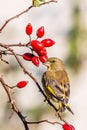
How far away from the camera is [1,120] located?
7.02 metres

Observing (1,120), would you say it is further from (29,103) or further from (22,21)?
(22,21)

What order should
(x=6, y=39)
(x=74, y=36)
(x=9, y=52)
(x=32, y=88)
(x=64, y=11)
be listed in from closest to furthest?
(x=9, y=52) → (x=6, y=39) → (x=74, y=36) → (x=32, y=88) → (x=64, y=11)

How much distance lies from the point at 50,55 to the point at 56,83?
148 inches

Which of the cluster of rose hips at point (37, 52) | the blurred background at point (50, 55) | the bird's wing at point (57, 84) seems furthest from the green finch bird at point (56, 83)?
the blurred background at point (50, 55)

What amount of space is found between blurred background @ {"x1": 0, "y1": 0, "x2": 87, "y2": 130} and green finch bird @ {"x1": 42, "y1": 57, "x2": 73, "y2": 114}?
7.05 ft

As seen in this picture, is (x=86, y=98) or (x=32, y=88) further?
(x=86, y=98)

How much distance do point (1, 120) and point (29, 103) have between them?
3.26 ft

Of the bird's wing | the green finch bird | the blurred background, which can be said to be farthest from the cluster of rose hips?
the blurred background

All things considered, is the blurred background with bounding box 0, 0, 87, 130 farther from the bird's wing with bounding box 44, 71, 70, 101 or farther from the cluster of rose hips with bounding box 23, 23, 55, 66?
the cluster of rose hips with bounding box 23, 23, 55, 66

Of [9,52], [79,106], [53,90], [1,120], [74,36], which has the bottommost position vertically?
[79,106]

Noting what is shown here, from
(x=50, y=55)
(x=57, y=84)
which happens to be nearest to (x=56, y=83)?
(x=57, y=84)

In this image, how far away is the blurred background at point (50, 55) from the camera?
696cm

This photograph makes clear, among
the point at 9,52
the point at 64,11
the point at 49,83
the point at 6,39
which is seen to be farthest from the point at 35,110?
the point at 9,52

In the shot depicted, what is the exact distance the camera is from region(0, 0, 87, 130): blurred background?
6961mm
